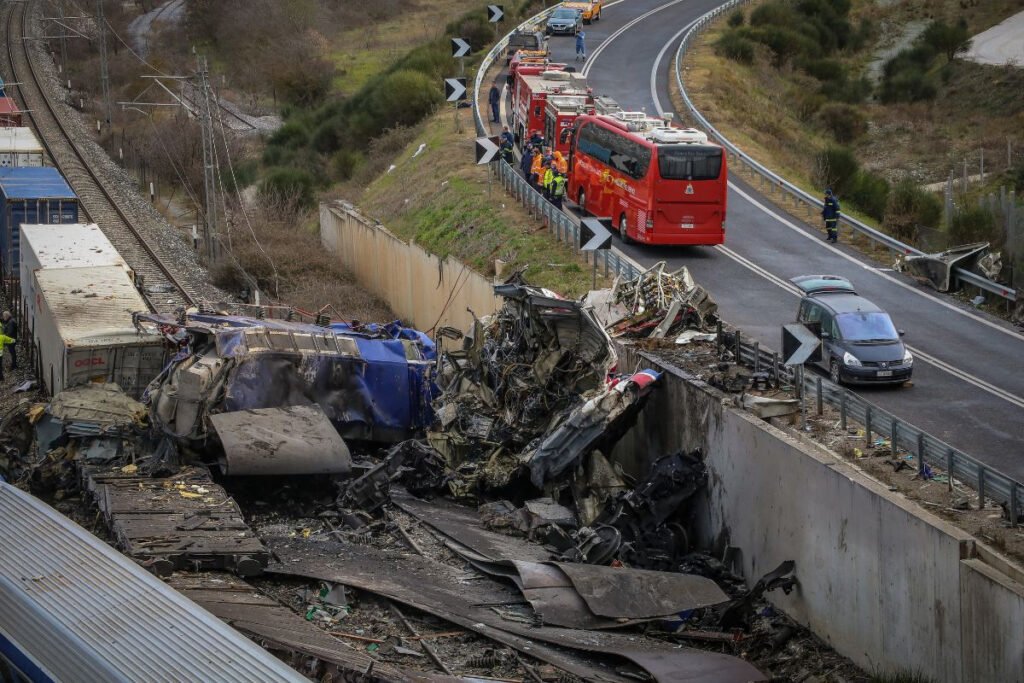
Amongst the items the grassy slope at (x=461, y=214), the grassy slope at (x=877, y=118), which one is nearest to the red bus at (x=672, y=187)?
the grassy slope at (x=461, y=214)

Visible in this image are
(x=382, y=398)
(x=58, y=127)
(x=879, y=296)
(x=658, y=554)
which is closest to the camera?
(x=658, y=554)

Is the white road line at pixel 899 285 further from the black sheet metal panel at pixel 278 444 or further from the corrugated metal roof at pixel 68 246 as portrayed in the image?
the corrugated metal roof at pixel 68 246

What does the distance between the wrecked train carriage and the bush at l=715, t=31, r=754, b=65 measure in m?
37.3

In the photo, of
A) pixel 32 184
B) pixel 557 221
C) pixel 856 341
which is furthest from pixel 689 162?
pixel 32 184

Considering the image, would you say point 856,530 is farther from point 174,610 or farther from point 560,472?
point 174,610

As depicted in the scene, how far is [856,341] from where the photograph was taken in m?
19.4

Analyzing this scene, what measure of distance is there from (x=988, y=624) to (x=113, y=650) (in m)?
7.81

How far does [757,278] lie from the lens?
2647 cm

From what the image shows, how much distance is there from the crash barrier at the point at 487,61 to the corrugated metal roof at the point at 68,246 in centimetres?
1547

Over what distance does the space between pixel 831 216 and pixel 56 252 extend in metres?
17.7

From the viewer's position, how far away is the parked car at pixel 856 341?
62.8 ft

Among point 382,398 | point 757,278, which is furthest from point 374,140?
point 382,398

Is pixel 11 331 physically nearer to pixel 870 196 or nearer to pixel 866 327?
pixel 866 327

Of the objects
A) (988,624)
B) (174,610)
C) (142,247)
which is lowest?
(142,247)
